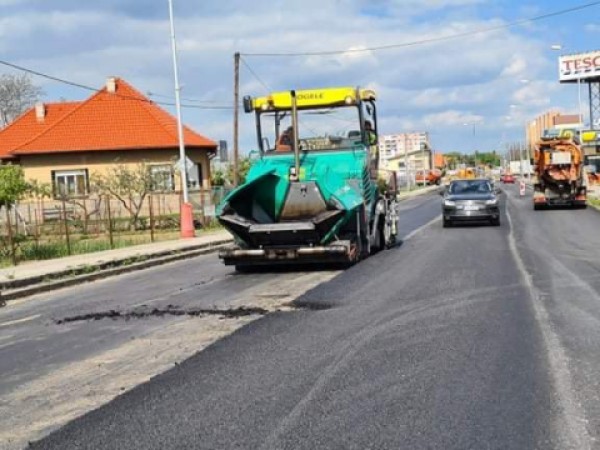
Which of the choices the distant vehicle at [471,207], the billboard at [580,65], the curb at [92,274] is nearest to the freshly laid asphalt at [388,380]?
the curb at [92,274]

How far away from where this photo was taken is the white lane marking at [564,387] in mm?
5199

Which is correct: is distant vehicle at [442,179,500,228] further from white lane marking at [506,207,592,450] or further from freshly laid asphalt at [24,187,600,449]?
white lane marking at [506,207,592,450]

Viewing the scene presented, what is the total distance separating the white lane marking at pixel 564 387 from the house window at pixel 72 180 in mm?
34114

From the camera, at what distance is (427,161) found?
136 meters

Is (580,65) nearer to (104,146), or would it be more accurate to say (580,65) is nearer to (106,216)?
(104,146)

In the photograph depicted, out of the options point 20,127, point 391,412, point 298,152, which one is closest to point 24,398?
point 391,412

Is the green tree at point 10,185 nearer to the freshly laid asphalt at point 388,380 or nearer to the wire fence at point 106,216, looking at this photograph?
the wire fence at point 106,216

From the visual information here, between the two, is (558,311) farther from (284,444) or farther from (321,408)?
(284,444)

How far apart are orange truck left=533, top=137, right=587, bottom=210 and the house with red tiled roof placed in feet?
56.1

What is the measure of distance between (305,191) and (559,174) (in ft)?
79.5

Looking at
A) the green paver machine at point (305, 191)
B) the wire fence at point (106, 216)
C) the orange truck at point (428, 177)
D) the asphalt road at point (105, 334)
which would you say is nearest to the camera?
the asphalt road at point (105, 334)

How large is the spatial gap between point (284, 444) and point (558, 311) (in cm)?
565

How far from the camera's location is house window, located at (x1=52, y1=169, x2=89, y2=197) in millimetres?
41469

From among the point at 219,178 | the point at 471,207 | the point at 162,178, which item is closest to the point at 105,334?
the point at 471,207
